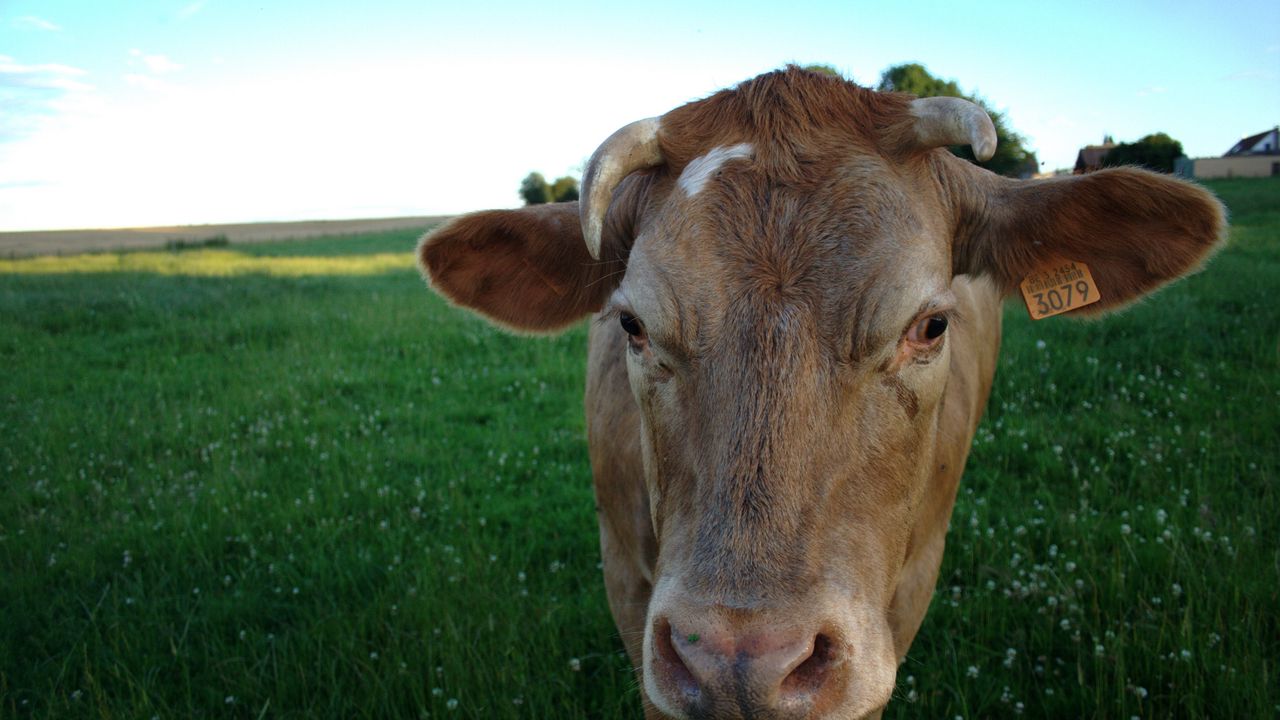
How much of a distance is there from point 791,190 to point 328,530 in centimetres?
415

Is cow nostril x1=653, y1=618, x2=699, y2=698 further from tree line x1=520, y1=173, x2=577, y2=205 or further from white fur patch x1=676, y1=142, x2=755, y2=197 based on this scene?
tree line x1=520, y1=173, x2=577, y2=205

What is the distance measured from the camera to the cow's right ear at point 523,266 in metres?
3.09

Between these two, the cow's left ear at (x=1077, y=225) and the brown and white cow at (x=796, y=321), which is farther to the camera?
the cow's left ear at (x=1077, y=225)

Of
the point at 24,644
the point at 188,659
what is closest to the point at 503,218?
the point at 188,659

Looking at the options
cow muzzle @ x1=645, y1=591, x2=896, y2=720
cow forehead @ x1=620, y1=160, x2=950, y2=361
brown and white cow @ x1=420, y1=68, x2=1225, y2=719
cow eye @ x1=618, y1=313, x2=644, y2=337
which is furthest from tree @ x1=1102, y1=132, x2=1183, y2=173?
cow muzzle @ x1=645, y1=591, x2=896, y2=720

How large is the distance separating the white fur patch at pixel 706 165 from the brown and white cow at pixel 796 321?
0.01m

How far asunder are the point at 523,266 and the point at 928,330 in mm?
1720

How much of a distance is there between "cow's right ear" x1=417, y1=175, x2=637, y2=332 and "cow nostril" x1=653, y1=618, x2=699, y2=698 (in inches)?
59.9

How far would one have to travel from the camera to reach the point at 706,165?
2377mm

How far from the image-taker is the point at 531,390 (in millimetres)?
8297

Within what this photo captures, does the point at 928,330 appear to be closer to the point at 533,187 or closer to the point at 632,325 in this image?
the point at 632,325

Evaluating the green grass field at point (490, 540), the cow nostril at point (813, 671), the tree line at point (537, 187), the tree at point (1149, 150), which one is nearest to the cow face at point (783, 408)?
the cow nostril at point (813, 671)

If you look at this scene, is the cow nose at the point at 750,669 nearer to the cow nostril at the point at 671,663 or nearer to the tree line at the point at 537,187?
the cow nostril at the point at 671,663

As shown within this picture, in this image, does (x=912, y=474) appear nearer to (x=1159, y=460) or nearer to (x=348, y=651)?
(x=348, y=651)
